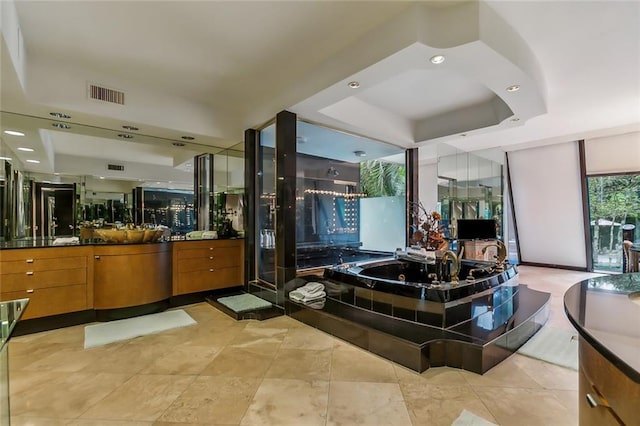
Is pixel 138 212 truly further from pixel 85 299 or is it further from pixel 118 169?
pixel 85 299

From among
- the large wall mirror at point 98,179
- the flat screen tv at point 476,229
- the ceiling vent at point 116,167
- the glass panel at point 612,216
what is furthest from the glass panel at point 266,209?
the glass panel at point 612,216

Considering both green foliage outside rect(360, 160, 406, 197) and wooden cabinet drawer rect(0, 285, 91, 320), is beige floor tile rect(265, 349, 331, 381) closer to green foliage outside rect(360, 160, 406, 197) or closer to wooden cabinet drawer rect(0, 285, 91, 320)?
wooden cabinet drawer rect(0, 285, 91, 320)

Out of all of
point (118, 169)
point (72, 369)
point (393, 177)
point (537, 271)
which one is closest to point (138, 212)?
point (118, 169)

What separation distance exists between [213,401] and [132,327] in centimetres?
196

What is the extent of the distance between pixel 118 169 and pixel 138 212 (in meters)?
0.74

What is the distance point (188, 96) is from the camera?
421 centimetres

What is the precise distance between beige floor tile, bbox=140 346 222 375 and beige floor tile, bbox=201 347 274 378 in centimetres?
8

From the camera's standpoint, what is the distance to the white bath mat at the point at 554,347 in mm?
2602

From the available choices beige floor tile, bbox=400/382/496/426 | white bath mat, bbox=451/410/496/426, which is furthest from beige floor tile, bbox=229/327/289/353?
white bath mat, bbox=451/410/496/426

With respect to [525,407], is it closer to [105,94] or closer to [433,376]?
[433,376]

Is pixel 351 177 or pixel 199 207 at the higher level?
pixel 351 177

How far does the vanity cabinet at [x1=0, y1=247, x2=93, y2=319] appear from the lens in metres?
3.14

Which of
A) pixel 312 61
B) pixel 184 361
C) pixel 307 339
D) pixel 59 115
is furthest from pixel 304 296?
pixel 59 115

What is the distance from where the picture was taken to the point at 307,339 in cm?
311
